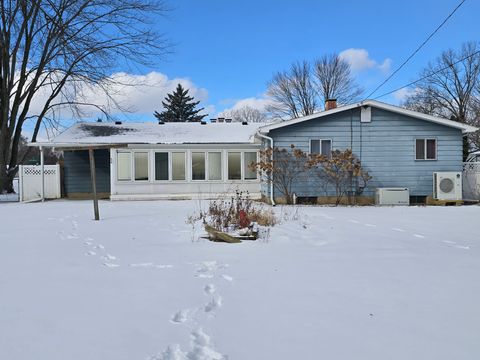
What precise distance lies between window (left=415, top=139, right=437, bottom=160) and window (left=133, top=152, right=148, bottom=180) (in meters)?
10.5

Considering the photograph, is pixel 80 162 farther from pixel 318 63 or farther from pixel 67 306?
pixel 318 63

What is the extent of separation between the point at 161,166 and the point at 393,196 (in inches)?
355

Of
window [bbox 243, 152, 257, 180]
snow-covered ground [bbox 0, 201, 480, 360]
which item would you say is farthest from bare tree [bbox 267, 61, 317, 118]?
snow-covered ground [bbox 0, 201, 480, 360]

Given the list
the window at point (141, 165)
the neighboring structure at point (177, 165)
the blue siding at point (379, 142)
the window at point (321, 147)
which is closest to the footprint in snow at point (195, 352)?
the blue siding at point (379, 142)

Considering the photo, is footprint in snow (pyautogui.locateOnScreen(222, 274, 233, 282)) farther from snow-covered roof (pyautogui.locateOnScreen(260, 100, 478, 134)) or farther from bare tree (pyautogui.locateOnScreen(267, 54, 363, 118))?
bare tree (pyautogui.locateOnScreen(267, 54, 363, 118))

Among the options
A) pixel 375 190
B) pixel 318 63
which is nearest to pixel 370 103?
pixel 375 190

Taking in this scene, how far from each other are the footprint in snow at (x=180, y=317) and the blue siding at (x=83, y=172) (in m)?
14.7

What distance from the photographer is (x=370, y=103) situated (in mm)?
13789

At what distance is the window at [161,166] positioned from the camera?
15562 mm

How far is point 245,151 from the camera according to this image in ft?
52.0

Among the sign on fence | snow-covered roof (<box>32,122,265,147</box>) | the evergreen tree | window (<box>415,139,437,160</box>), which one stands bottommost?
the sign on fence

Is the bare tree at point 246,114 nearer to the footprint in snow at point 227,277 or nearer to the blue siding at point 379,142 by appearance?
the blue siding at point 379,142

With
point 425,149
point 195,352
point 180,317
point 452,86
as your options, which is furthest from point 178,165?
point 452,86

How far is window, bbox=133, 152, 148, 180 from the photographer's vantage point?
15461 mm
